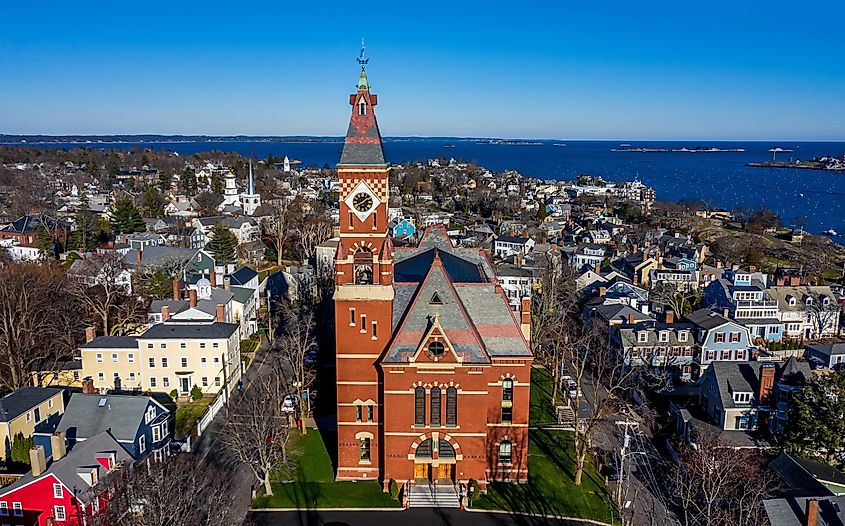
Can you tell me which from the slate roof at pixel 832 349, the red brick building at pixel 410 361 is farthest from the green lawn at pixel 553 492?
the slate roof at pixel 832 349

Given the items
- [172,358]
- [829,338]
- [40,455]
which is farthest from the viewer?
[829,338]

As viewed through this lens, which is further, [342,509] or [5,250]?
[5,250]

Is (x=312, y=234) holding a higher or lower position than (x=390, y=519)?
higher

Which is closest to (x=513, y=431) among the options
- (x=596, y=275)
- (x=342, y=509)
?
(x=342, y=509)

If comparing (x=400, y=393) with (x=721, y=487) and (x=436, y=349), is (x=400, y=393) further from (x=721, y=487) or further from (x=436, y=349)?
(x=721, y=487)

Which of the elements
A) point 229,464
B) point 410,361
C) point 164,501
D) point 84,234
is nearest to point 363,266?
point 410,361

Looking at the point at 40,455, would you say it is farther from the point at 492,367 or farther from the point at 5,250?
the point at 5,250

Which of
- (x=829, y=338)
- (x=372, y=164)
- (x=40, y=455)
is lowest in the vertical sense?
(x=829, y=338)
